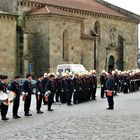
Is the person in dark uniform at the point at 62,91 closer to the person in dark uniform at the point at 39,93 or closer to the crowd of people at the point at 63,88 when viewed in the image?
the crowd of people at the point at 63,88

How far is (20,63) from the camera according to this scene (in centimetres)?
4847

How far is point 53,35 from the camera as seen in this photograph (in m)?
50.1

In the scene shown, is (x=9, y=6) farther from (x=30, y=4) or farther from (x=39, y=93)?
(x=39, y=93)

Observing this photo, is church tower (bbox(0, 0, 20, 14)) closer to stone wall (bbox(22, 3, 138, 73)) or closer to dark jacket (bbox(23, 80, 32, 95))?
stone wall (bbox(22, 3, 138, 73))

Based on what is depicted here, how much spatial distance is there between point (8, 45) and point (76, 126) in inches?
1142

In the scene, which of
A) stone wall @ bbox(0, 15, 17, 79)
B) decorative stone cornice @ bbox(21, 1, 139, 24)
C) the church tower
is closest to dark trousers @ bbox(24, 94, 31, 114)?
stone wall @ bbox(0, 15, 17, 79)

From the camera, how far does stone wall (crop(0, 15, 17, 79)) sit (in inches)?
1800

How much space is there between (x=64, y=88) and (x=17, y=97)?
7.61 metres

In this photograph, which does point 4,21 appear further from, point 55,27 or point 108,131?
point 108,131

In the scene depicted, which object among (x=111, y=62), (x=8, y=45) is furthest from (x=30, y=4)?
(x=111, y=62)

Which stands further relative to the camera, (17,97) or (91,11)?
(91,11)

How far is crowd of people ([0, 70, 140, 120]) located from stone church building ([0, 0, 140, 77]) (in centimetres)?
1053

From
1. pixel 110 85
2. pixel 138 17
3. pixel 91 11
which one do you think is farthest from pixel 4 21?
pixel 138 17

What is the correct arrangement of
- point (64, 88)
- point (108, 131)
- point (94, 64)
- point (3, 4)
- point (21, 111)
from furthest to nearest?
point (94, 64) < point (3, 4) < point (64, 88) < point (21, 111) < point (108, 131)
